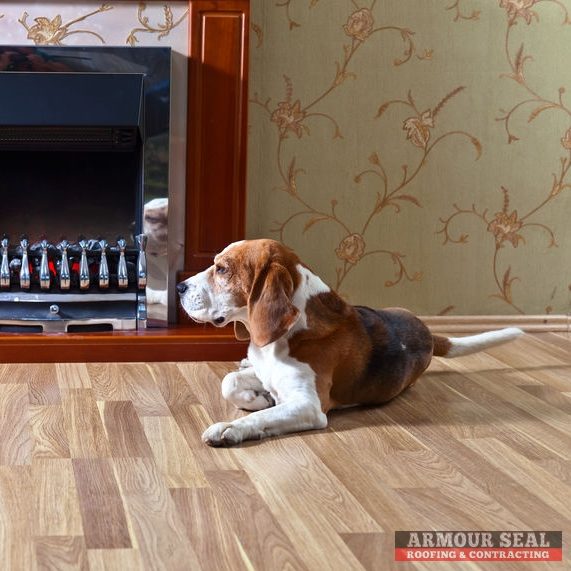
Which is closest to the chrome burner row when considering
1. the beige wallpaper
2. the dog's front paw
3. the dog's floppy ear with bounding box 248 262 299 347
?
the beige wallpaper

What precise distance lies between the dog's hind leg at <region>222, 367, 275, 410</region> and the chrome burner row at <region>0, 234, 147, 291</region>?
29.6 inches

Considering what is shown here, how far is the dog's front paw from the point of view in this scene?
2.14m

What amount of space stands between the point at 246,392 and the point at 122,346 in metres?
0.66

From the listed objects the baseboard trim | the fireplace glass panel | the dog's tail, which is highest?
the fireplace glass panel

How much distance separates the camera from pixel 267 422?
2.21 meters

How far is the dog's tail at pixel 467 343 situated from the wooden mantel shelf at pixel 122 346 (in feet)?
1.93

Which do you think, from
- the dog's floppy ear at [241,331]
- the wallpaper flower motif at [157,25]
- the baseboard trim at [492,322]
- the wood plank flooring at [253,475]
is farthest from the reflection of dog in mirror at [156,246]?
the baseboard trim at [492,322]

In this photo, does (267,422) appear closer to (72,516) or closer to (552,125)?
(72,516)

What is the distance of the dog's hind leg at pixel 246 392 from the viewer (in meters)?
2.45

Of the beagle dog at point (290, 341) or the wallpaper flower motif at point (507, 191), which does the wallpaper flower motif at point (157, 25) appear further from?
the wallpaper flower motif at point (507, 191)

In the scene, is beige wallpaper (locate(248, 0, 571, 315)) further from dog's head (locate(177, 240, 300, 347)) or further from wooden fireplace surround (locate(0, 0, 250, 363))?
dog's head (locate(177, 240, 300, 347))

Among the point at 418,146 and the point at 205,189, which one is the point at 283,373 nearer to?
the point at 205,189

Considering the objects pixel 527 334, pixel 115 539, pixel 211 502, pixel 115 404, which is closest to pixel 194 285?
pixel 115 404

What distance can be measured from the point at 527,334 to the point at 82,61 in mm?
1806
